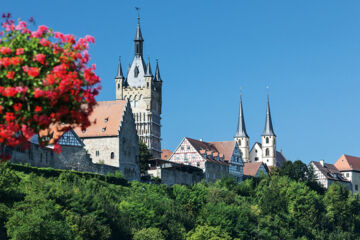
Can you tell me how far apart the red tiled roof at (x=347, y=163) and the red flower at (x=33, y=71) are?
154 meters

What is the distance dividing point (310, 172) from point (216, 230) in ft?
162

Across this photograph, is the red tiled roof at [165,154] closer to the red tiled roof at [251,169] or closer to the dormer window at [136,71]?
the red tiled roof at [251,169]

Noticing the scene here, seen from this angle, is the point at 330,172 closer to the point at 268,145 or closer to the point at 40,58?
the point at 268,145

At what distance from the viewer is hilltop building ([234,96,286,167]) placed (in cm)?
17925

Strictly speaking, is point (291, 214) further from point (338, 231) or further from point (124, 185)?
point (124, 185)

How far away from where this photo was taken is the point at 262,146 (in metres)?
183

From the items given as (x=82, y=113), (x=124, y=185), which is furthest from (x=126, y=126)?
(x=82, y=113)

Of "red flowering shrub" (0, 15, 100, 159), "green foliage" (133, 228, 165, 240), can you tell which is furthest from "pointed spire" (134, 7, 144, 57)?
"red flowering shrub" (0, 15, 100, 159)

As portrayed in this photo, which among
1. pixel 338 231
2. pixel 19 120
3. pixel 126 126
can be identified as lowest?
pixel 338 231

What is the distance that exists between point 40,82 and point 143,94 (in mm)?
133569

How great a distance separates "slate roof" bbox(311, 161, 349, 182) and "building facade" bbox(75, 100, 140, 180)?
66701 millimetres

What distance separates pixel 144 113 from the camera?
14438cm

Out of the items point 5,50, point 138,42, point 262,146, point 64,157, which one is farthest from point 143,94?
point 5,50

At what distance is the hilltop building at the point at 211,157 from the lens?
11450cm
